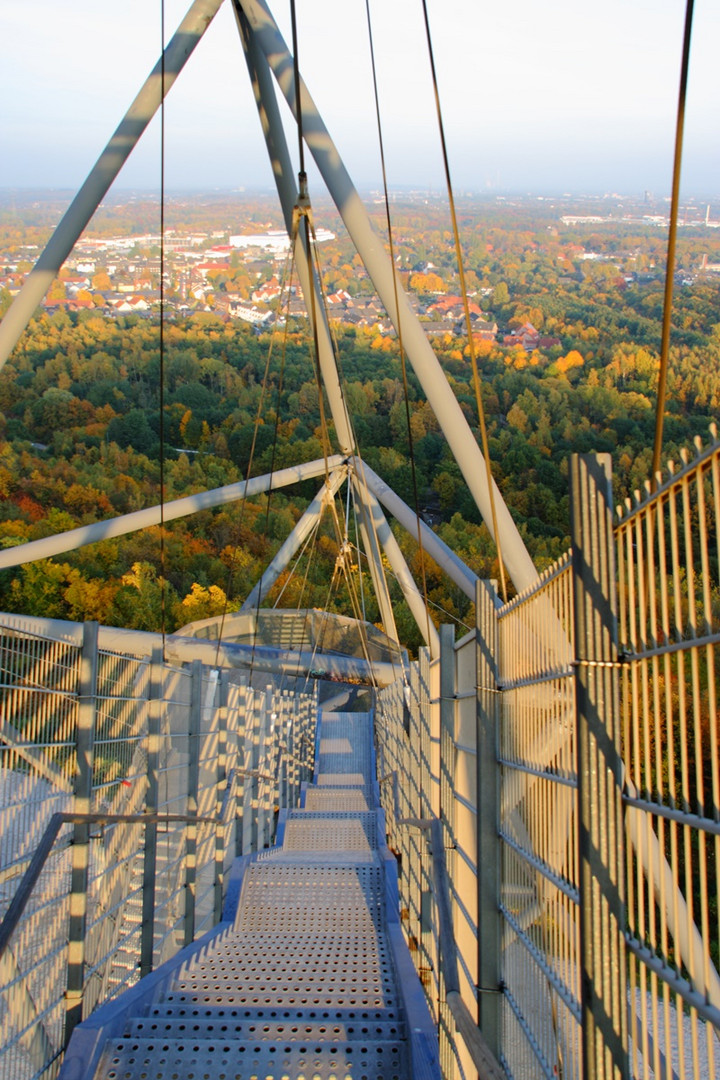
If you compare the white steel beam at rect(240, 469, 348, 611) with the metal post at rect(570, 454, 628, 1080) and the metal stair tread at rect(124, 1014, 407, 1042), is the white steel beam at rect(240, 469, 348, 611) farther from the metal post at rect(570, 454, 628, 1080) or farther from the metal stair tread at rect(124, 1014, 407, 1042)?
the metal post at rect(570, 454, 628, 1080)

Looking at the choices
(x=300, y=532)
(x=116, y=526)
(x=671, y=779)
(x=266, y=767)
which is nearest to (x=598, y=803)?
(x=671, y=779)

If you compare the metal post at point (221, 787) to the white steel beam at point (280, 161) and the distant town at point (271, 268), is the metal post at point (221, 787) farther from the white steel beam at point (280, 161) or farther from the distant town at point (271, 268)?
the distant town at point (271, 268)

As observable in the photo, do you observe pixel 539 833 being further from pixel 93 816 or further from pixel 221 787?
pixel 221 787

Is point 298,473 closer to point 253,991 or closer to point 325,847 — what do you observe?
point 325,847

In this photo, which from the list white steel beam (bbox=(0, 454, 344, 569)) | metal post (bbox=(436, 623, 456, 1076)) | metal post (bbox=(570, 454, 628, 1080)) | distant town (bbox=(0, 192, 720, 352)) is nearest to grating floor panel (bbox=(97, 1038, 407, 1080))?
metal post (bbox=(436, 623, 456, 1076))

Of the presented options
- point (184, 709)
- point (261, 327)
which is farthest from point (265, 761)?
point (261, 327)

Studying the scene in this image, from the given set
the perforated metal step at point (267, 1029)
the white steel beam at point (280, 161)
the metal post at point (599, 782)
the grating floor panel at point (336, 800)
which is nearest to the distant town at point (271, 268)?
the grating floor panel at point (336, 800)
